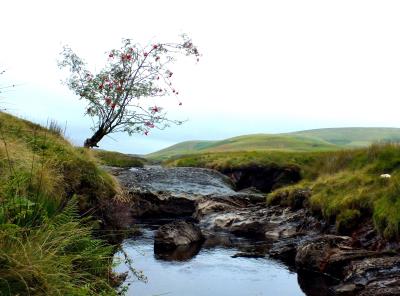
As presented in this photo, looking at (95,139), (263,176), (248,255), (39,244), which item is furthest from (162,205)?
(39,244)

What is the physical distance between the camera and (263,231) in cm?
2516

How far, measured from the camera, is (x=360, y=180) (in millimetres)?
23359

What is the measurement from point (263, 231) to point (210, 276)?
9.74 meters

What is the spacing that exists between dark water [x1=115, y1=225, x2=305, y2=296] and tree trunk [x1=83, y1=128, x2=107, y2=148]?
5270mm

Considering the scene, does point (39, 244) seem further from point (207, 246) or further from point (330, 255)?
point (207, 246)

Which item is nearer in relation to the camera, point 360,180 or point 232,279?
point 232,279

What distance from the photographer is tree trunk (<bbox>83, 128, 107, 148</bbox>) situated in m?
22.3

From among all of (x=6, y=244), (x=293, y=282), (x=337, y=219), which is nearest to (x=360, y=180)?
(x=337, y=219)

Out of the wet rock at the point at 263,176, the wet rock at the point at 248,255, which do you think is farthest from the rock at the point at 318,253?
the wet rock at the point at 263,176

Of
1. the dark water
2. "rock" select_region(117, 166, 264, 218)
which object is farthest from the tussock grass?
the dark water

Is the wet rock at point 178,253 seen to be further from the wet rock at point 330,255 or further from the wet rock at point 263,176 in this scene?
the wet rock at point 263,176

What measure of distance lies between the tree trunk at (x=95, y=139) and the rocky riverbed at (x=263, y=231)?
358 cm

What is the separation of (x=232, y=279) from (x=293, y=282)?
6.27 ft

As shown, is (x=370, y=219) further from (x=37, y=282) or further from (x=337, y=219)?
(x=37, y=282)
